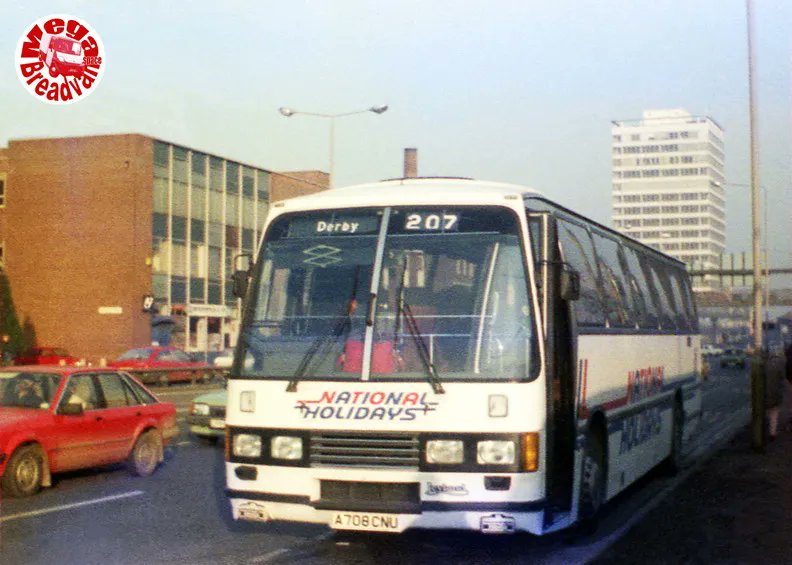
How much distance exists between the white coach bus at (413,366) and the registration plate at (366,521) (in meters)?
0.02

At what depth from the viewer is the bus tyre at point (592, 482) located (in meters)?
10.1

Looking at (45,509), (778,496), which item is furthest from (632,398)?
(45,509)

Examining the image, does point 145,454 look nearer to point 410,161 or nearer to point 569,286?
point 569,286

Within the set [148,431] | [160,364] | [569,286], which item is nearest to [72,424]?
[148,431]

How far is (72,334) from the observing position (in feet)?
195

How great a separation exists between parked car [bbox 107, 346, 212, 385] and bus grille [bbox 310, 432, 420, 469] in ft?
112

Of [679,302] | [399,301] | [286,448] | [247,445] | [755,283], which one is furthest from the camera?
[755,283]

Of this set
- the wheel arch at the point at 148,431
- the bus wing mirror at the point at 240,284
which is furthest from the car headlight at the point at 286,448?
the wheel arch at the point at 148,431

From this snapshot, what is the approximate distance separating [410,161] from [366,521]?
49333mm

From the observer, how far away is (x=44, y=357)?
50.9m

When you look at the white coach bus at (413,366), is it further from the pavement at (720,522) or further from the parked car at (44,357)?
the parked car at (44,357)

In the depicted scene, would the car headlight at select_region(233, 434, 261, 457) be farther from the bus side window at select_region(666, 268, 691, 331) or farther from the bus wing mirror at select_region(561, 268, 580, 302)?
the bus side window at select_region(666, 268, 691, 331)

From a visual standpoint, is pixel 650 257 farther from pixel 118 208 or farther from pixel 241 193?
pixel 241 193

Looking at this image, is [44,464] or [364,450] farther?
[44,464]
